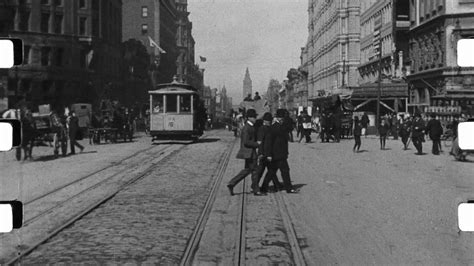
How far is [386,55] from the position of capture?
170 ft

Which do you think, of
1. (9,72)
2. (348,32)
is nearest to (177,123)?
(9,72)

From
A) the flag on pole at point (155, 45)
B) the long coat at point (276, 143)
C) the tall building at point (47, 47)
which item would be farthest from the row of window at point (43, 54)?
the flag on pole at point (155, 45)

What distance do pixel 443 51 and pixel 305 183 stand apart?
57.3 ft

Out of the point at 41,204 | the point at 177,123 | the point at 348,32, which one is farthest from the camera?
the point at 348,32

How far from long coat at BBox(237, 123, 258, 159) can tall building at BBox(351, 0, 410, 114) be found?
3037cm

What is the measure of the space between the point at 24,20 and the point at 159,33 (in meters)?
17.3

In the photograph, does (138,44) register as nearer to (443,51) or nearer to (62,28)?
(443,51)

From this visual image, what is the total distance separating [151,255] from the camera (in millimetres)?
6734

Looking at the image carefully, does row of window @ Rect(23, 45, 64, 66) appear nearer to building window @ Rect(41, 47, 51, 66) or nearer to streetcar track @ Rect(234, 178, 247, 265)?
building window @ Rect(41, 47, 51, 66)

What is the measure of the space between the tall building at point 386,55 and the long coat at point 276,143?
30190mm

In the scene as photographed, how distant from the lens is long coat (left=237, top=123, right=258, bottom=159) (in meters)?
11.4

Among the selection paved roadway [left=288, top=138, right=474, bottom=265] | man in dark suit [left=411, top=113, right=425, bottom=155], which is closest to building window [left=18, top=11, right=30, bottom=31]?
paved roadway [left=288, top=138, right=474, bottom=265]

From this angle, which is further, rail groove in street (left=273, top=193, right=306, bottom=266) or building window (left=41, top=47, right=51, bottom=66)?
rail groove in street (left=273, top=193, right=306, bottom=266)

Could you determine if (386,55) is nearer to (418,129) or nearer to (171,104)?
(171,104)
